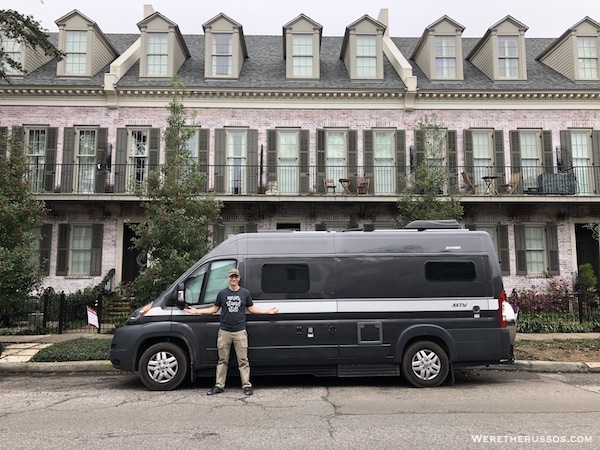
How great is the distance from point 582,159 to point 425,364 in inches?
591

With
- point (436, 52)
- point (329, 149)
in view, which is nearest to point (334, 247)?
point (329, 149)

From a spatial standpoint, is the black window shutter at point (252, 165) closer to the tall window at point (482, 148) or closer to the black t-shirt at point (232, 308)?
the tall window at point (482, 148)

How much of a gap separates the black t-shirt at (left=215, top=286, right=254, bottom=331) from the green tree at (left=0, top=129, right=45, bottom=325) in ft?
16.4

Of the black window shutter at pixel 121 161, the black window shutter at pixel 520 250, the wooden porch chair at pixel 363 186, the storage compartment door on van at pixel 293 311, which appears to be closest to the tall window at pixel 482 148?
the black window shutter at pixel 520 250

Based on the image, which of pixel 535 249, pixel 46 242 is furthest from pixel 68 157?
pixel 535 249

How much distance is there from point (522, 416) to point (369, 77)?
15865 millimetres

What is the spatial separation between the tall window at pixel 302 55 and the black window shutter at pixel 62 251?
10646mm

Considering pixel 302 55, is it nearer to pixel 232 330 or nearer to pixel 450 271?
pixel 450 271

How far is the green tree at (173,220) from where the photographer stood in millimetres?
10508

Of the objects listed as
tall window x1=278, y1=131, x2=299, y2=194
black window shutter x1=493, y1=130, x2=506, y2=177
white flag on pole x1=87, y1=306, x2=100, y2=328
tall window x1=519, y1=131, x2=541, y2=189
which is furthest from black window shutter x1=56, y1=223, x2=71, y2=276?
tall window x1=519, y1=131, x2=541, y2=189

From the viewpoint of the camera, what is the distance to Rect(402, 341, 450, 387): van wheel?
7.43 m

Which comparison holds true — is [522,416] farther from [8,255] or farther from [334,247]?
[8,255]

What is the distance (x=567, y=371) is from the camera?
8.87m

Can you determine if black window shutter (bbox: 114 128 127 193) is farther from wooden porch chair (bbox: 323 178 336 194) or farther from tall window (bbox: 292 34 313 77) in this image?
wooden porch chair (bbox: 323 178 336 194)
